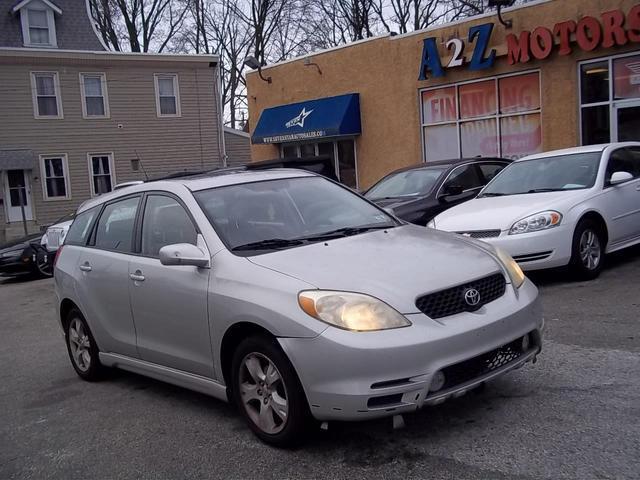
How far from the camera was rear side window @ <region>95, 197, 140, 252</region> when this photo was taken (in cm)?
545

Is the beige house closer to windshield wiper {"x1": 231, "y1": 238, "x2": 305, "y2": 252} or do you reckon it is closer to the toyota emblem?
windshield wiper {"x1": 231, "y1": 238, "x2": 305, "y2": 252}

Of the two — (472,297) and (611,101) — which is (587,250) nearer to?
(472,297)

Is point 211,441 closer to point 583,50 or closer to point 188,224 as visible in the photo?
point 188,224

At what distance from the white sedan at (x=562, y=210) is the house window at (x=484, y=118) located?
18.6 ft

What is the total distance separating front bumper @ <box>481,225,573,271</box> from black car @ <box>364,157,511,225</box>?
2122 millimetres

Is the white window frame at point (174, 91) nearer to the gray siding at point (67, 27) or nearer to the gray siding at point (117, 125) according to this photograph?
the gray siding at point (117, 125)

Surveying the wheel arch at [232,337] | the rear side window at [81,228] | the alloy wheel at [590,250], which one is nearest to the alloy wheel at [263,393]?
the wheel arch at [232,337]

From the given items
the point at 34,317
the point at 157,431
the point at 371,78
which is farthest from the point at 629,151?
the point at 371,78

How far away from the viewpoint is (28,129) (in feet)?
81.6

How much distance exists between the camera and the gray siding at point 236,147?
29.7 m

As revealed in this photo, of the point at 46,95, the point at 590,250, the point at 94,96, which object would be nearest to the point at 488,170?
the point at 590,250

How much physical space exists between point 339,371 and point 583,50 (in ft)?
39.1

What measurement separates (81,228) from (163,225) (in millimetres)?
1625

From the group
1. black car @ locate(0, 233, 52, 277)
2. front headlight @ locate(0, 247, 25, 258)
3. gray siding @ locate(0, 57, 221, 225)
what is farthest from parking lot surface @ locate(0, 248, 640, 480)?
gray siding @ locate(0, 57, 221, 225)
